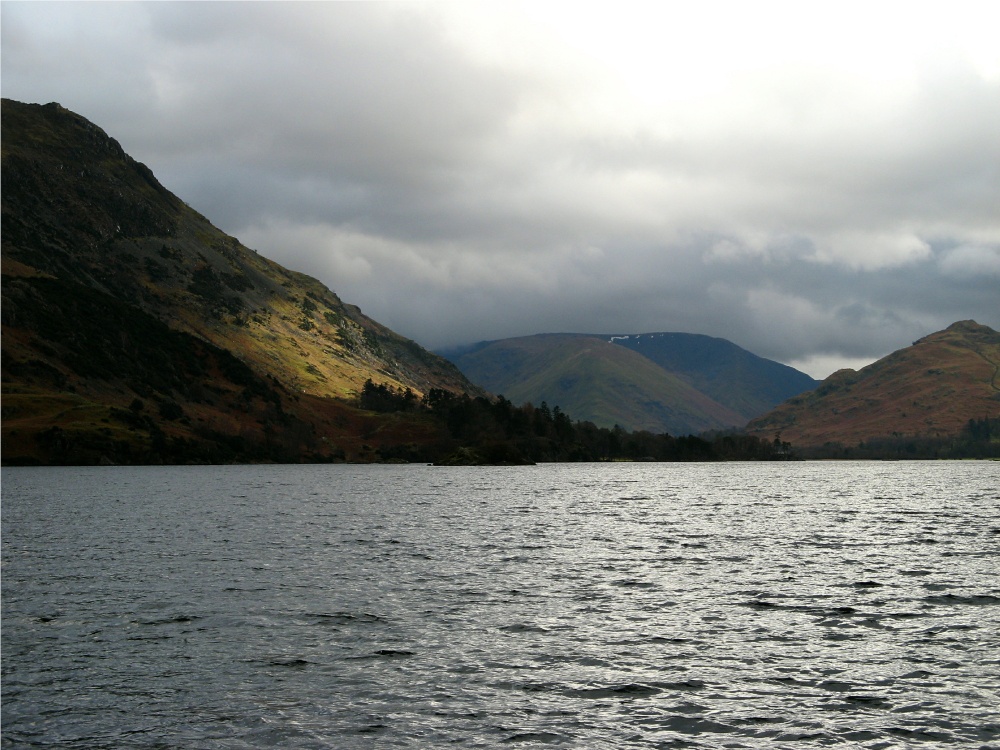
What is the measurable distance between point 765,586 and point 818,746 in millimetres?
30358

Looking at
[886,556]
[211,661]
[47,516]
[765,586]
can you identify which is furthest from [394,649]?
[47,516]

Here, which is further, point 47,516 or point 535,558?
point 47,516

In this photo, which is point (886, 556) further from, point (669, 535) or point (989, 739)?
point (989, 739)

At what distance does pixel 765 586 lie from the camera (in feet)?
176

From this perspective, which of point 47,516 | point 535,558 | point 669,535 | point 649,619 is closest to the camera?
point 649,619

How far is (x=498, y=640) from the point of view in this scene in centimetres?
3800

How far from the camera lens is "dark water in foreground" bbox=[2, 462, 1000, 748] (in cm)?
2639

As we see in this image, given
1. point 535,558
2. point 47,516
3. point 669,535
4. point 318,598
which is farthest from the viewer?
point 47,516

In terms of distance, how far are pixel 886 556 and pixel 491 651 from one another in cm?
4689

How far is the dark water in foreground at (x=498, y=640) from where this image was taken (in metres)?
26.4

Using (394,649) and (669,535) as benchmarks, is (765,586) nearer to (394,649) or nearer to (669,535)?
(394,649)

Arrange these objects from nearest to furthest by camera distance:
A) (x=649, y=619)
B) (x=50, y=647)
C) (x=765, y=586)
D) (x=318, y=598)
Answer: (x=50, y=647) → (x=649, y=619) → (x=318, y=598) → (x=765, y=586)

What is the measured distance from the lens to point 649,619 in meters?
43.1

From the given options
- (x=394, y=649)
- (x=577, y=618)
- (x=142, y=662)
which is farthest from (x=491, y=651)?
(x=142, y=662)
